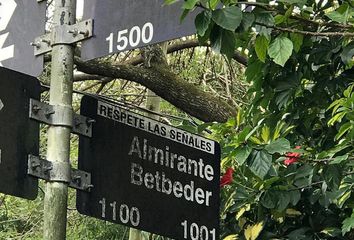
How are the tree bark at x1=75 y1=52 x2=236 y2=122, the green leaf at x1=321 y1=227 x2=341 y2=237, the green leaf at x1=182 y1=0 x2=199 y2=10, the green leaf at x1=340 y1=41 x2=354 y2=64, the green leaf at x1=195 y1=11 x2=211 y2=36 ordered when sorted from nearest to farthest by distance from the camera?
the green leaf at x1=182 y1=0 x2=199 y2=10
the green leaf at x1=195 y1=11 x2=211 y2=36
the green leaf at x1=340 y1=41 x2=354 y2=64
the green leaf at x1=321 y1=227 x2=341 y2=237
the tree bark at x1=75 y1=52 x2=236 y2=122

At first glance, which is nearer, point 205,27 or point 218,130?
point 205,27

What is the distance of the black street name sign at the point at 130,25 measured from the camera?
2.44 metres

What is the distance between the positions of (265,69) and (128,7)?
1.40 m

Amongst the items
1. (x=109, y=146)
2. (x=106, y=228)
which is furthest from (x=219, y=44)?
(x=106, y=228)

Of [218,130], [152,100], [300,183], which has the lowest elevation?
[300,183]

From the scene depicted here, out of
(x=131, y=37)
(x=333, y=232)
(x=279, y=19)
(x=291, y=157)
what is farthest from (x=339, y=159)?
(x=131, y=37)

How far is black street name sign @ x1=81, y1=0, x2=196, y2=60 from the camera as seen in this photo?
8.01ft

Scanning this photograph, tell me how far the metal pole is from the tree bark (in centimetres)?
303

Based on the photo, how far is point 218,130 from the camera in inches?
166

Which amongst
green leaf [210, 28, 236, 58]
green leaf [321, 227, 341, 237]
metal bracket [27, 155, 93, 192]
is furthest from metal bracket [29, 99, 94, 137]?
green leaf [321, 227, 341, 237]

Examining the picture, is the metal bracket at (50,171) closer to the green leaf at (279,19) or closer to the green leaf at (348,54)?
the green leaf at (279,19)

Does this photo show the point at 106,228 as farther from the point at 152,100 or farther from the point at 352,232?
the point at 352,232

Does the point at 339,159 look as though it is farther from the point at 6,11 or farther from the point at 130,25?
the point at 6,11

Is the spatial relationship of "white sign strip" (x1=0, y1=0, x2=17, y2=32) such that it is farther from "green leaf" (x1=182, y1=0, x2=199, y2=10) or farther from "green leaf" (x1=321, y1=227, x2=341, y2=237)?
"green leaf" (x1=321, y1=227, x2=341, y2=237)
